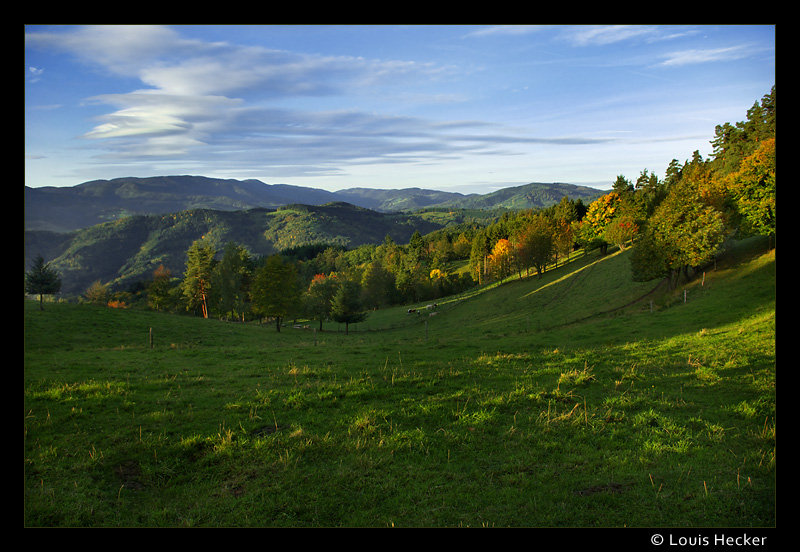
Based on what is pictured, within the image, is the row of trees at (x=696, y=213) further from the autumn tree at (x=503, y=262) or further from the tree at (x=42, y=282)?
the tree at (x=42, y=282)

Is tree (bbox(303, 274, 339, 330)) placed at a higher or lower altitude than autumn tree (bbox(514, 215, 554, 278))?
lower

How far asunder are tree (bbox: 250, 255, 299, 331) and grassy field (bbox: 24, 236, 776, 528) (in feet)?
111

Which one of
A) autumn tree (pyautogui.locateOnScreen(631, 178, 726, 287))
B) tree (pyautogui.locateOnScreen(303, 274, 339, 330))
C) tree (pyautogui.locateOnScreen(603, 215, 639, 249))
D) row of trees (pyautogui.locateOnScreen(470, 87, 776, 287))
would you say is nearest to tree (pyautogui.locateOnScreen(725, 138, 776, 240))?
row of trees (pyautogui.locateOnScreen(470, 87, 776, 287))

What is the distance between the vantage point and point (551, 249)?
250ft

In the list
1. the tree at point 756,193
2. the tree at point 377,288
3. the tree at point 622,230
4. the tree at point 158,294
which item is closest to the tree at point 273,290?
the tree at point 158,294

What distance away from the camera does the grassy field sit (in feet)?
17.2

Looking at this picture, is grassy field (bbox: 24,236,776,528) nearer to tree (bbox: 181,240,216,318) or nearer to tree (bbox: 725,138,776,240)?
tree (bbox: 725,138,776,240)

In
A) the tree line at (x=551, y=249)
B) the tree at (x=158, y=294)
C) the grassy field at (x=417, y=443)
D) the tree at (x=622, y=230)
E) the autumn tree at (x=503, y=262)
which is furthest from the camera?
the autumn tree at (x=503, y=262)

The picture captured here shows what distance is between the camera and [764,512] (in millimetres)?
5004

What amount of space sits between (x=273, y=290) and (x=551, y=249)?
5415cm

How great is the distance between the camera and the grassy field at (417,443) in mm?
5254

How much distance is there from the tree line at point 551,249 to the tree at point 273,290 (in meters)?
0.13

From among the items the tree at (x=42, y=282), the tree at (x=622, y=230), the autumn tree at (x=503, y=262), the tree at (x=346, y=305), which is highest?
the tree at (x=622, y=230)

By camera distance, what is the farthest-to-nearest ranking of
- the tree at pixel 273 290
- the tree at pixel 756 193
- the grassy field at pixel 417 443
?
the tree at pixel 273 290 → the tree at pixel 756 193 → the grassy field at pixel 417 443
